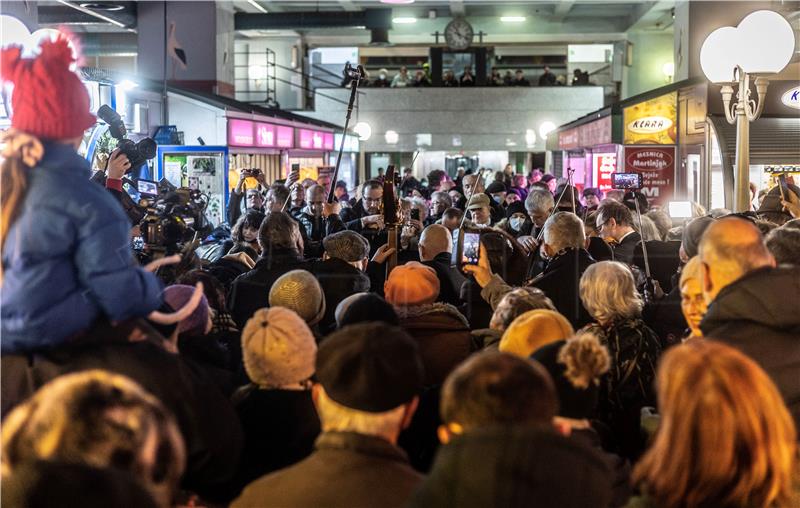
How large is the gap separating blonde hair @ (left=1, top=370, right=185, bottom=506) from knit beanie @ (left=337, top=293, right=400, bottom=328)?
6.97ft

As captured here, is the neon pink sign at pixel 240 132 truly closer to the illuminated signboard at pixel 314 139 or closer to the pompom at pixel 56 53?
the illuminated signboard at pixel 314 139

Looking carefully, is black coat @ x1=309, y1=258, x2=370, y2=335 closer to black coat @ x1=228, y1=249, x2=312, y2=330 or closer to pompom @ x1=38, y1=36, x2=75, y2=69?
black coat @ x1=228, y1=249, x2=312, y2=330

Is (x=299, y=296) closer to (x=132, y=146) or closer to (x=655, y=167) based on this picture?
(x=132, y=146)

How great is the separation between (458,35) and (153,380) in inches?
1090

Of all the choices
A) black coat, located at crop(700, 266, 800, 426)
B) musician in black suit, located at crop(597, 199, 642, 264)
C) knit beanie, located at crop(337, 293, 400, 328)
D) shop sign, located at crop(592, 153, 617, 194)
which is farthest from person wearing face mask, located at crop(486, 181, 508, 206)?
black coat, located at crop(700, 266, 800, 426)

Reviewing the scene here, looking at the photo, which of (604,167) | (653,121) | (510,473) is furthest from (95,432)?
(604,167)

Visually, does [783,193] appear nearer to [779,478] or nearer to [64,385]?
[779,478]

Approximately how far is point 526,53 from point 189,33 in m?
14.0

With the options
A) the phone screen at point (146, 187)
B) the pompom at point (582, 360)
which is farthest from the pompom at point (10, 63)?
the phone screen at point (146, 187)

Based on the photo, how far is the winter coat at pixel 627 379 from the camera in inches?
150

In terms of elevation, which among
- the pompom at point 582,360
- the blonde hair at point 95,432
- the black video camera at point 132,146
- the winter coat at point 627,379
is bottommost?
the winter coat at point 627,379

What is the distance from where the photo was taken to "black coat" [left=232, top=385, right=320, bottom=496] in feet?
10.3

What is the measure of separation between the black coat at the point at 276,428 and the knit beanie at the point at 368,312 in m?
0.73

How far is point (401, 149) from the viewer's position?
3044 cm
